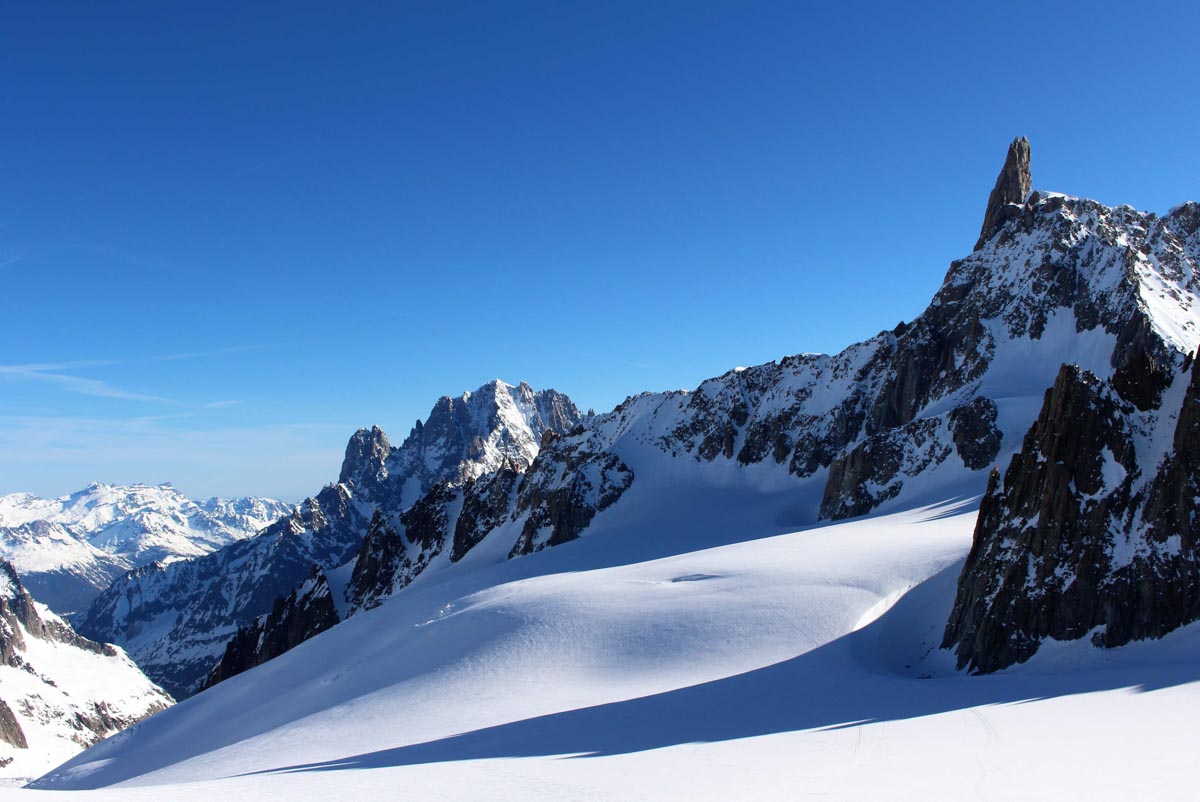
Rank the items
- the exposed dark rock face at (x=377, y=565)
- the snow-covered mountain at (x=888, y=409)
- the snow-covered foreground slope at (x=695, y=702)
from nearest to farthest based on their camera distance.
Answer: the snow-covered foreground slope at (x=695, y=702), the snow-covered mountain at (x=888, y=409), the exposed dark rock face at (x=377, y=565)

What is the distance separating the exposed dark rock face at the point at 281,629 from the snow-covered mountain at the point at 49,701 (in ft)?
103

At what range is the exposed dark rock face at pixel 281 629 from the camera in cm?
12644

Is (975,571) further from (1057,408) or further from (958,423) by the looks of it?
(958,423)

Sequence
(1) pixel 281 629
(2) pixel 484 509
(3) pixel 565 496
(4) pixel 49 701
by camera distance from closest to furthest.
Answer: (3) pixel 565 496 → (1) pixel 281 629 → (2) pixel 484 509 → (4) pixel 49 701

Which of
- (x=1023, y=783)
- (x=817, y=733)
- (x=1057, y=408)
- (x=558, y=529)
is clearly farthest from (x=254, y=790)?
(x=558, y=529)

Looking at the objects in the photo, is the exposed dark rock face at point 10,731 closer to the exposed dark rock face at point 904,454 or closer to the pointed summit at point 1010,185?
the exposed dark rock face at point 904,454

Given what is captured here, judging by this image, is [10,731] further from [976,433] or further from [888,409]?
[976,433]

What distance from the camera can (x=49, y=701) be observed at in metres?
162

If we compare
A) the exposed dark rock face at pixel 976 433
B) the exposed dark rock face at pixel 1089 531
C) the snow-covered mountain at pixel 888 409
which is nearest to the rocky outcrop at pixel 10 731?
the snow-covered mountain at pixel 888 409

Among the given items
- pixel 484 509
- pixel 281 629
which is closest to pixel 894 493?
pixel 484 509

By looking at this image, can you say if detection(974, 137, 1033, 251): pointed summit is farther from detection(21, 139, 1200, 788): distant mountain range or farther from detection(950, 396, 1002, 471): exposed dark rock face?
detection(950, 396, 1002, 471): exposed dark rock face

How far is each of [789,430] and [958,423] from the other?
34.0m

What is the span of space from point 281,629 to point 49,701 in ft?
260

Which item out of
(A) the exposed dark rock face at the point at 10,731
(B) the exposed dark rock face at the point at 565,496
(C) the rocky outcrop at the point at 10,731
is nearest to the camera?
(B) the exposed dark rock face at the point at 565,496
